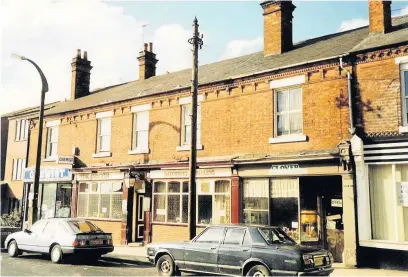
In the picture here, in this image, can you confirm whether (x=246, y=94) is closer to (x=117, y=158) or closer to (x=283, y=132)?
(x=283, y=132)

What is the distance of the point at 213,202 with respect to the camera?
1505 centimetres

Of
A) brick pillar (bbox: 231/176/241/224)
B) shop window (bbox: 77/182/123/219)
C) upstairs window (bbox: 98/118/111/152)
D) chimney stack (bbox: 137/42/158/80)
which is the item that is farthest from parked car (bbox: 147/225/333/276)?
chimney stack (bbox: 137/42/158/80)

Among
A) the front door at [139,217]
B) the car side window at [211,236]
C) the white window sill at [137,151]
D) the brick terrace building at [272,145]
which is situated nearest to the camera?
the car side window at [211,236]

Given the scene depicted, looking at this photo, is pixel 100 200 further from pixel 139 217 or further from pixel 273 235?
pixel 273 235

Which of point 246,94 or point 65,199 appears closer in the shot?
point 246,94

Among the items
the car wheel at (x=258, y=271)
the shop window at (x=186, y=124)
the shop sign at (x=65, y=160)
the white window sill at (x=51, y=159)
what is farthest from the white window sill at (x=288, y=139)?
the white window sill at (x=51, y=159)

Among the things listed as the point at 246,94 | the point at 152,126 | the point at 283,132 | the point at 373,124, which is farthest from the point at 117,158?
the point at 373,124

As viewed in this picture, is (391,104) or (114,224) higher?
(391,104)

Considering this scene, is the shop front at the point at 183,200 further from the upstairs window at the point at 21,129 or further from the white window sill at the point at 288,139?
the upstairs window at the point at 21,129

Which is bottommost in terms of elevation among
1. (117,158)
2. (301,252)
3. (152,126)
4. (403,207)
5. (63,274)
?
(63,274)

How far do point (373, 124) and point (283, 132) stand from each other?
3123mm

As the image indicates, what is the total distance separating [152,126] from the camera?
17.6m

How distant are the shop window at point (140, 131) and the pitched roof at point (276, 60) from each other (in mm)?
988

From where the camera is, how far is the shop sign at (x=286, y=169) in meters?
12.8
